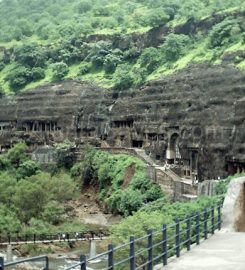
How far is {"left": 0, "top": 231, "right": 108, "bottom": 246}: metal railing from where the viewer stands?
44688 mm

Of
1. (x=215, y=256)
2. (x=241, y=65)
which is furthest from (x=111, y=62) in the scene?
(x=215, y=256)

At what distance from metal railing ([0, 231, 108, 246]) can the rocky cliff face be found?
42.0 feet

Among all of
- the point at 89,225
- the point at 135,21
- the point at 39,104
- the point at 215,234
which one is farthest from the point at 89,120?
the point at 215,234

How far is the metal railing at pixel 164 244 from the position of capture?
1153 cm

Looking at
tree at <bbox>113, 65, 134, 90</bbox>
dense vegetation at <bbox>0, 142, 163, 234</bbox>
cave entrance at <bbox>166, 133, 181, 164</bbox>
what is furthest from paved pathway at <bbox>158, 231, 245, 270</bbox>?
tree at <bbox>113, 65, 134, 90</bbox>

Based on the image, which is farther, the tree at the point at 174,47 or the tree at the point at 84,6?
the tree at the point at 84,6

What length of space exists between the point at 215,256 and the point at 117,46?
72.7 metres

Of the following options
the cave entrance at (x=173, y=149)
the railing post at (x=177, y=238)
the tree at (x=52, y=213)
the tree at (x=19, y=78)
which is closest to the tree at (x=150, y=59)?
the cave entrance at (x=173, y=149)

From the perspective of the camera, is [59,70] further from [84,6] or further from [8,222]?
[84,6]

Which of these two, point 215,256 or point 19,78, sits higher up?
point 19,78

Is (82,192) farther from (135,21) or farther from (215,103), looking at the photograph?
(135,21)

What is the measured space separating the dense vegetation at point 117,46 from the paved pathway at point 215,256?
42227 mm

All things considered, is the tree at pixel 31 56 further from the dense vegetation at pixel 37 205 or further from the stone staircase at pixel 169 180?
the stone staircase at pixel 169 180

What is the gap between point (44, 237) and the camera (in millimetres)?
45094
